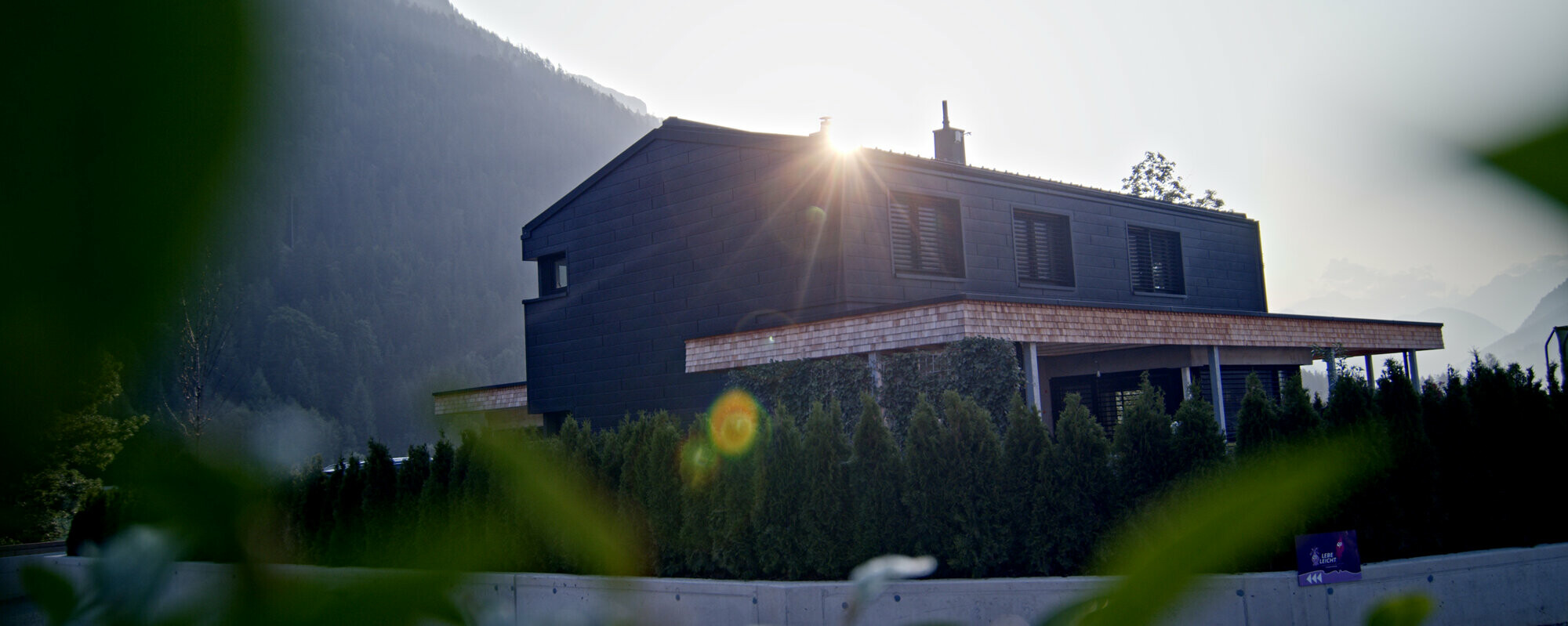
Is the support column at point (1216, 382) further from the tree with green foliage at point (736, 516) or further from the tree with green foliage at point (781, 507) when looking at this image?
the tree with green foliage at point (736, 516)

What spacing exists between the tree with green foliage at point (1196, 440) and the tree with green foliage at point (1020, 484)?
103cm

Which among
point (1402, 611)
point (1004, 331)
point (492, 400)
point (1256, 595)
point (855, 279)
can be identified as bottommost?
point (1256, 595)

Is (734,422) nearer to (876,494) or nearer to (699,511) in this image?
(699,511)

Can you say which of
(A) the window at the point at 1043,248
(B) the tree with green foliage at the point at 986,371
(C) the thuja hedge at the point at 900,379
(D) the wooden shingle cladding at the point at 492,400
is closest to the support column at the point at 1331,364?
(A) the window at the point at 1043,248

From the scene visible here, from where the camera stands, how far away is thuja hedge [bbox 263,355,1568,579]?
853 cm

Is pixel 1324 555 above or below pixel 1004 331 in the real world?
below

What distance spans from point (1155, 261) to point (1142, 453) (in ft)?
51.9

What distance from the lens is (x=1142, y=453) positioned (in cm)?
861

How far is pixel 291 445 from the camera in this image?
0.88 metres

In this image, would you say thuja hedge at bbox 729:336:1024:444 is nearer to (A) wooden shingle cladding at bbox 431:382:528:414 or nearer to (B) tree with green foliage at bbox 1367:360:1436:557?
(B) tree with green foliage at bbox 1367:360:1436:557

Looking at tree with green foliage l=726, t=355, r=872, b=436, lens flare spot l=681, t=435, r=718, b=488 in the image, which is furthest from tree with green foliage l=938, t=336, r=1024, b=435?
lens flare spot l=681, t=435, r=718, b=488

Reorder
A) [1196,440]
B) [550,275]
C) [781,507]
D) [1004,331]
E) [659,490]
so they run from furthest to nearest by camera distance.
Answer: [550,275]
[1004,331]
[659,490]
[781,507]
[1196,440]

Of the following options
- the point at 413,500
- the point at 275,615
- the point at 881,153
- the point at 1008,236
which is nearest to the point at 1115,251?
the point at 1008,236

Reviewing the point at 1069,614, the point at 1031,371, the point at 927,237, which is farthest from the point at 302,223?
the point at 927,237
